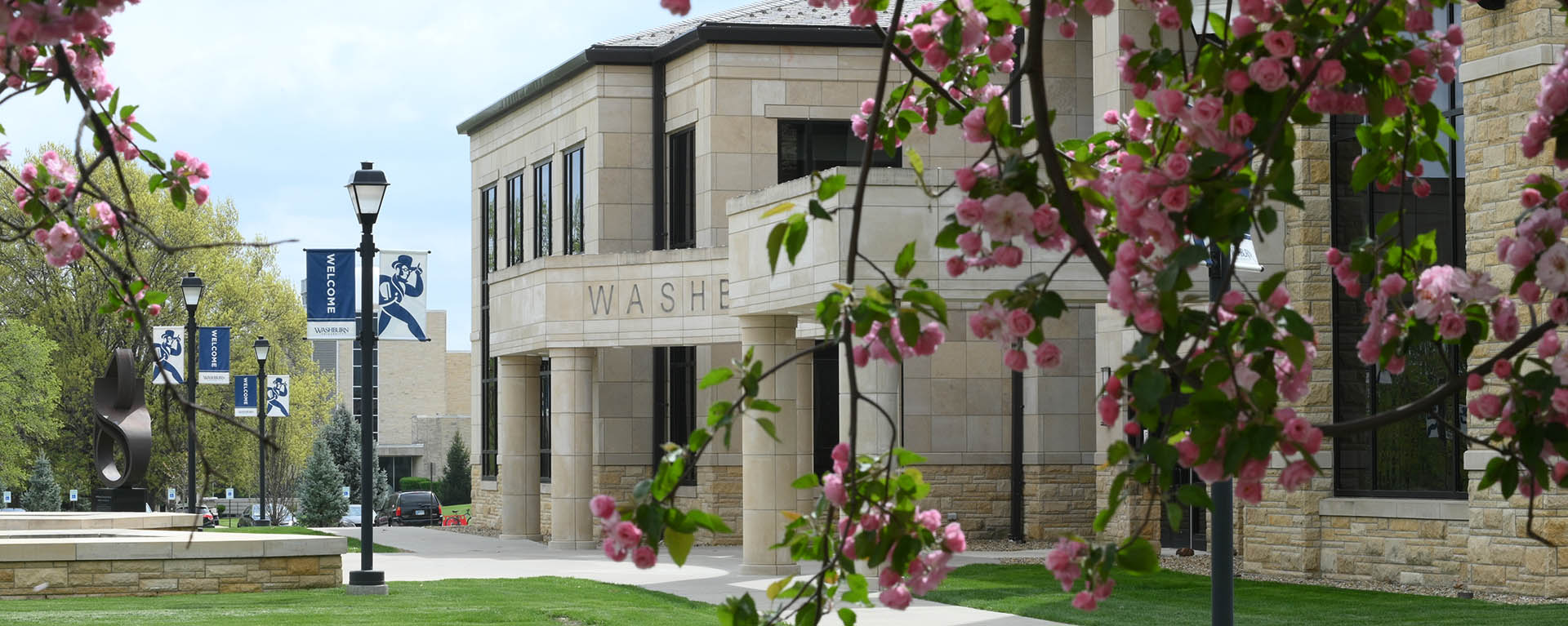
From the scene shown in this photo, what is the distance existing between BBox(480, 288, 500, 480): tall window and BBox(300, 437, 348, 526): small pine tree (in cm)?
1531

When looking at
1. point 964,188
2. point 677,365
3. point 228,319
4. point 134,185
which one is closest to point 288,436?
point 228,319

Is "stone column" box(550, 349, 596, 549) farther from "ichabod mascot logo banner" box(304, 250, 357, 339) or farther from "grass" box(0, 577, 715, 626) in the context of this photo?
"grass" box(0, 577, 715, 626)

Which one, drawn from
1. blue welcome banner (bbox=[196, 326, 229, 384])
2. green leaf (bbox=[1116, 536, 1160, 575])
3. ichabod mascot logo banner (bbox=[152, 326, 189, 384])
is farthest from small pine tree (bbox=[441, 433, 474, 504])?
green leaf (bbox=[1116, 536, 1160, 575])

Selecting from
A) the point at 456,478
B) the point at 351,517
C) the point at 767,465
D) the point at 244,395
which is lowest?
the point at 456,478

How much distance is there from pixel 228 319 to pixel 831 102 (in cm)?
3209

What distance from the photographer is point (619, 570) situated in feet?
76.3

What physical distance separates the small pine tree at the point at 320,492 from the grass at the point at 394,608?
106ft

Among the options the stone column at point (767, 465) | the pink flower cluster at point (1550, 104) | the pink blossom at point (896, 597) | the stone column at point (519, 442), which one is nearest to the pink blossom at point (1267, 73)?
the pink flower cluster at point (1550, 104)

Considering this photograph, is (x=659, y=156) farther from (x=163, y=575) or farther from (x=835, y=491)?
(x=835, y=491)

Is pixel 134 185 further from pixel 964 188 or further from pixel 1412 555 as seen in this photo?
pixel 964 188

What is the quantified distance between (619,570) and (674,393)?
6.74 metres

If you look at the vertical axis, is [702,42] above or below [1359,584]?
above

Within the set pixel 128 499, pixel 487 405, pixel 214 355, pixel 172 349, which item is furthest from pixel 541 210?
pixel 128 499

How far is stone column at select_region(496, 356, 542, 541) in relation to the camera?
97.1 ft
